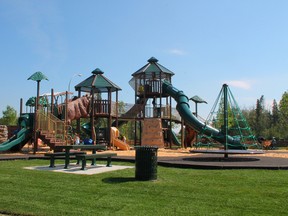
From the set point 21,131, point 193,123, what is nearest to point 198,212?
point 21,131

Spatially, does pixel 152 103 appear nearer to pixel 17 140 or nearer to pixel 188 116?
pixel 188 116

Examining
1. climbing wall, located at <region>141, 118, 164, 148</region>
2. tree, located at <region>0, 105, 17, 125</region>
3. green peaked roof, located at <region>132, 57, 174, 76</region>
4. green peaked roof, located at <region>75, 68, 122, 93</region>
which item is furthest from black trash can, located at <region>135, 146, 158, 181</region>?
tree, located at <region>0, 105, 17, 125</region>

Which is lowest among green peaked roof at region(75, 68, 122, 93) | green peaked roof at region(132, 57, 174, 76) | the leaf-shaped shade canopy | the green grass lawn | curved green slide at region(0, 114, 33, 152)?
the green grass lawn

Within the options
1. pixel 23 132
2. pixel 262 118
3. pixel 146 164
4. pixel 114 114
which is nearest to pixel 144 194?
pixel 146 164

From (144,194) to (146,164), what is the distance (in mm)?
1832

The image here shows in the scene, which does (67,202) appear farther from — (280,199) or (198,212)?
(280,199)

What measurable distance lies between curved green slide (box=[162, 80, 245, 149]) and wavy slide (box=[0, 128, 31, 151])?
14.2 m

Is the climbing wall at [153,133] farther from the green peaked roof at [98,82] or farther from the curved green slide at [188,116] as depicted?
the green peaked roof at [98,82]

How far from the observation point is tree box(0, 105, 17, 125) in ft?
217

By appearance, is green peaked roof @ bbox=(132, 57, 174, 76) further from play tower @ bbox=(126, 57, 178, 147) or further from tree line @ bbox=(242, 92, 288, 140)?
tree line @ bbox=(242, 92, 288, 140)

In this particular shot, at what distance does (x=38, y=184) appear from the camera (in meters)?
8.59

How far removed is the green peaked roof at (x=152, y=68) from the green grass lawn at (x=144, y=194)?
2478cm

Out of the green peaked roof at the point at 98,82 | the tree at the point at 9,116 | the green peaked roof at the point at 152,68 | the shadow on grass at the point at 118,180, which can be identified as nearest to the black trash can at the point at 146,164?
the shadow on grass at the point at 118,180

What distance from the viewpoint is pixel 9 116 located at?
6625 cm
